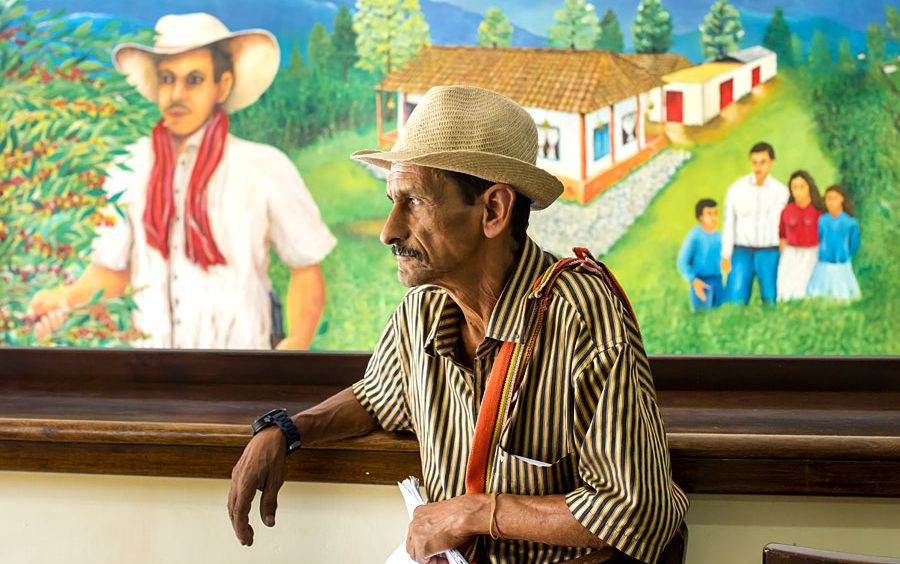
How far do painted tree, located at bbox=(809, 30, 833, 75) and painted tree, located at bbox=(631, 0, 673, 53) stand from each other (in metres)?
0.27

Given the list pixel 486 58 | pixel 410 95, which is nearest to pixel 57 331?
pixel 410 95

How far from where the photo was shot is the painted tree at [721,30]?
1.98 metres

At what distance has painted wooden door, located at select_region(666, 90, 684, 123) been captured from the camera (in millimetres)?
2029

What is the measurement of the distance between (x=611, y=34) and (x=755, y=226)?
0.47 metres

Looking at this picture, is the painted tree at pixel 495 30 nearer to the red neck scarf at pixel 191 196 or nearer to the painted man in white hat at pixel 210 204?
the painted man in white hat at pixel 210 204

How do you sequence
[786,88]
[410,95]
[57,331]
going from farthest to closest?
[57,331]
[410,95]
[786,88]

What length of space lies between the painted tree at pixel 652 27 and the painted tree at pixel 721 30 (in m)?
0.07

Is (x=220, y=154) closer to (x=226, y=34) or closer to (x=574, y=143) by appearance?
(x=226, y=34)

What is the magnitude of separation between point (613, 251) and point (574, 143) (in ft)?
0.77

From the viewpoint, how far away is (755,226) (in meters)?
2.00

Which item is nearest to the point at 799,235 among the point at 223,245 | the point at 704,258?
the point at 704,258

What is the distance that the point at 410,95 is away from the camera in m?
2.12

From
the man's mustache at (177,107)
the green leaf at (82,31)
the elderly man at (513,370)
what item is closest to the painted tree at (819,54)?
the elderly man at (513,370)

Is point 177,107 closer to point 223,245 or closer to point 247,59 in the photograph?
point 247,59
